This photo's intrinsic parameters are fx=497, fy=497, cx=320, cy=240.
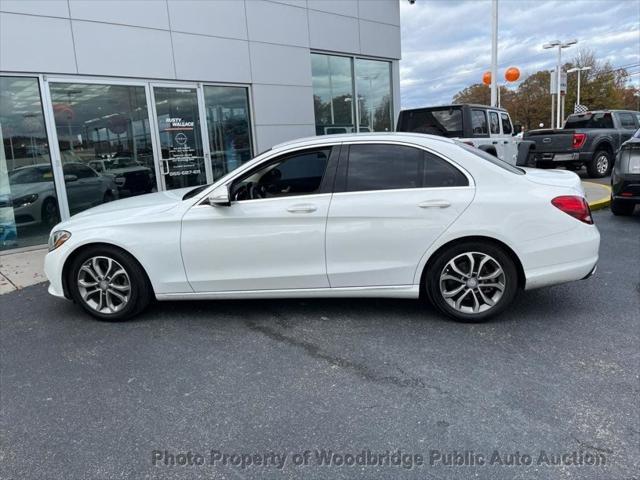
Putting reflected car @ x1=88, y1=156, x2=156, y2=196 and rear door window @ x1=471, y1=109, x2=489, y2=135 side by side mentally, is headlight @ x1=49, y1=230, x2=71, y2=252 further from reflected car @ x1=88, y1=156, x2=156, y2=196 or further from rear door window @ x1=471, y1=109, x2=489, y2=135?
rear door window @ x1=471, y1=109, x2=489, y2=135

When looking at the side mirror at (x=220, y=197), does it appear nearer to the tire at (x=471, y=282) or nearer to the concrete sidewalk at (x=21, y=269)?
the tire at (x=471, y=282)

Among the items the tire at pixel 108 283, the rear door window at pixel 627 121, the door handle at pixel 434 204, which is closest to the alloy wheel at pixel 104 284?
the tire at pixel 108 283

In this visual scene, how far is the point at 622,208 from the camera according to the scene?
27.2 feet

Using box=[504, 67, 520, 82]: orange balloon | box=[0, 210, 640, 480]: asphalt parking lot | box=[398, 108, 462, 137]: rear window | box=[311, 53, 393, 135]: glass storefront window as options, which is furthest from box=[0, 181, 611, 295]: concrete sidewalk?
box=[504, 67, 520, 82]: orange balloon

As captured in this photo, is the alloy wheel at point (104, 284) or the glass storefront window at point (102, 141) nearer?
the alloy wheel at point (104, 284)

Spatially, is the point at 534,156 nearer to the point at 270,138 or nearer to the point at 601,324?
the point at 270,138

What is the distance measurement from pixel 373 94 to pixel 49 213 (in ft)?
27.3

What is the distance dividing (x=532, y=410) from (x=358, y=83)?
10856 mm

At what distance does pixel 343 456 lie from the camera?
2.50 metres

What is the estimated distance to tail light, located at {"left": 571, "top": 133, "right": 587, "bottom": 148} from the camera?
13.3 meters

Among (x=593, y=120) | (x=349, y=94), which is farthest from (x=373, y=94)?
(x=593, y=120)

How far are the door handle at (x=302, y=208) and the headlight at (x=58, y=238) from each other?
1965 millimetres

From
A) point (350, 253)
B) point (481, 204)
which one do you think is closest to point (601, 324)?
point (481, 204)

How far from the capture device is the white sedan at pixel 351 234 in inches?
155
